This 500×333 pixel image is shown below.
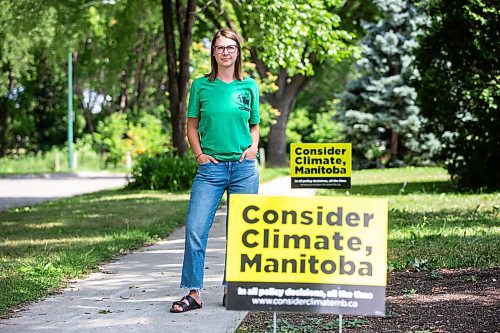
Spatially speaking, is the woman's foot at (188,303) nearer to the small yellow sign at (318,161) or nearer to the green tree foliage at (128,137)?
the small yellow sign at (318,161)

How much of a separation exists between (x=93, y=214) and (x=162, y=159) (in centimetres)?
818

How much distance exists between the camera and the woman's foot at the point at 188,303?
652 cm

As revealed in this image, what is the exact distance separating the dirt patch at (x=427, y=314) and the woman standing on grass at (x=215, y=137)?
2.09 ft

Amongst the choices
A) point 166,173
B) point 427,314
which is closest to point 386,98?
point 166,173

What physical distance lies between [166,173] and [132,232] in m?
11.0

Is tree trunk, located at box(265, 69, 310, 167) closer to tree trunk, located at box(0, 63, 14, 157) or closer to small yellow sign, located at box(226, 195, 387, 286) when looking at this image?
tree trunk, located at box(0, 63, 14, 157)

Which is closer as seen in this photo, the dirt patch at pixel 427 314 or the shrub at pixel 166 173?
the dirt patch at pixel 427 314

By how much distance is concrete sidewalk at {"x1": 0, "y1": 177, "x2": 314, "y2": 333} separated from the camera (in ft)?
19.9

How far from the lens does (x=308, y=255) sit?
206 inches

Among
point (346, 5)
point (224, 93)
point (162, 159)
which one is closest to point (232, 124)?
point (224, 93)

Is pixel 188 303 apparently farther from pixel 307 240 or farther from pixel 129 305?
pixel 307 240

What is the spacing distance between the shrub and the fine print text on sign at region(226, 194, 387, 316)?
1705cm

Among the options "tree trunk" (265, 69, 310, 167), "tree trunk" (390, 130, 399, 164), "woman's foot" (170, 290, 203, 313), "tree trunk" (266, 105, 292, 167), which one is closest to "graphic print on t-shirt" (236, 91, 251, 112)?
"woman's foot" (170, 290, 203, 313)

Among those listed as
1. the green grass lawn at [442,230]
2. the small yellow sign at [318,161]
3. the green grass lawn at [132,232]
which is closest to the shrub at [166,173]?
the green grass lawn at [132,232]
